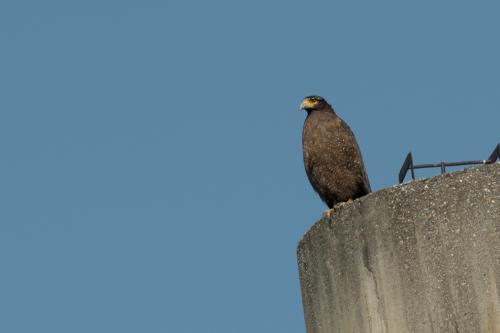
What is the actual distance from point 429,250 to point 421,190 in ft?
1.63

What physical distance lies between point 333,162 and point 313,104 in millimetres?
1551

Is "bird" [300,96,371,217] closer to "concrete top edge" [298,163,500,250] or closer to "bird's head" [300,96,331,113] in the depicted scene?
"bird's head" [300,96,331,113]

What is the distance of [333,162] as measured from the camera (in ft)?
40.3

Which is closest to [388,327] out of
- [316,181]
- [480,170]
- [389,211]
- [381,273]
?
[381,273]

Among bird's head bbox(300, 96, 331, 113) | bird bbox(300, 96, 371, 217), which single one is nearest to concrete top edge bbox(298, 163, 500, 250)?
bird bbox(300, 96, 371, 217)

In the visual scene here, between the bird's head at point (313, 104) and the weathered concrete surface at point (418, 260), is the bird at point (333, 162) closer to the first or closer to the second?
the bird's head at point (313, 104)

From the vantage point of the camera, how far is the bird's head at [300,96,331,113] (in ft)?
44.3

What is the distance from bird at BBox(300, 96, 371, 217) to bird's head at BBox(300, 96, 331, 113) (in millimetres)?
649

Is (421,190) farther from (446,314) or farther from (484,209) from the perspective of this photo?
(446,314)

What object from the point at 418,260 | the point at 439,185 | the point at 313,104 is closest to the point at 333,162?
the point at 313,104

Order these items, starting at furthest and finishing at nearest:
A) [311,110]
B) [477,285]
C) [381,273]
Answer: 1. [311,110]
2. [381,273]
3. [477,285]

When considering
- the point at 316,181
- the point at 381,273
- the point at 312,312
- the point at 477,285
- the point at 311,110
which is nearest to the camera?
the point at 477,285

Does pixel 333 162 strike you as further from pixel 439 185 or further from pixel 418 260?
pixel 418 260

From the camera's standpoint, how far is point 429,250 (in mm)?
7566
